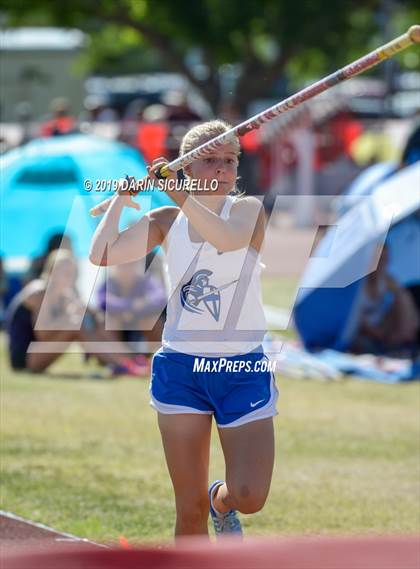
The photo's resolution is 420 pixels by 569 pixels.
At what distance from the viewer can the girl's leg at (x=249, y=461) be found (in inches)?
204

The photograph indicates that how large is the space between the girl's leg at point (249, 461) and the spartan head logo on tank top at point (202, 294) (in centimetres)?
45

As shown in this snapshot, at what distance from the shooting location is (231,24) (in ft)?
97.3

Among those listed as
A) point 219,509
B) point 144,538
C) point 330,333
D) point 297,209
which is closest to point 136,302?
point 330,333

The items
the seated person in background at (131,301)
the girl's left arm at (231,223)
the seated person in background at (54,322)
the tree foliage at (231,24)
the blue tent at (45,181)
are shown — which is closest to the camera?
the girl's left arm at (231,223)

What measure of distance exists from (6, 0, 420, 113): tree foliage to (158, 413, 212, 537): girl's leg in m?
24.9

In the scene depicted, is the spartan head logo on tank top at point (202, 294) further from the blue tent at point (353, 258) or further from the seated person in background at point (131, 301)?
the blue tent at point (353, 258)

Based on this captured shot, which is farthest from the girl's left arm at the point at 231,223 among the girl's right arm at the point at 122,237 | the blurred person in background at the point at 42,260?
the blurred person in background at the point at 42,260

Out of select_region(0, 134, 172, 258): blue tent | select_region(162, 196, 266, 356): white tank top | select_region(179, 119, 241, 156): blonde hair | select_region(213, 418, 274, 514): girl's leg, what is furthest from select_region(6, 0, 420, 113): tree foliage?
select_region(213, 418, 274, 514): girl's leg

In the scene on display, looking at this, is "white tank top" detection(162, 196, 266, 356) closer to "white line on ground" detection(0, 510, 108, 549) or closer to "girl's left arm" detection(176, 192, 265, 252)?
"girl's left arm" detection(176, 192, 265, 252)

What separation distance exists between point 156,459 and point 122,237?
3.55m

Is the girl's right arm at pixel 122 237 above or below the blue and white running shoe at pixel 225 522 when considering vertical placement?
above

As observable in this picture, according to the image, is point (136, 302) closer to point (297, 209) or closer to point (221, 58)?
point (297, 209)

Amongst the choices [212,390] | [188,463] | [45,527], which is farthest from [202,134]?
[45,527]

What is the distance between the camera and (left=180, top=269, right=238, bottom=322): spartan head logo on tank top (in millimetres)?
5270
